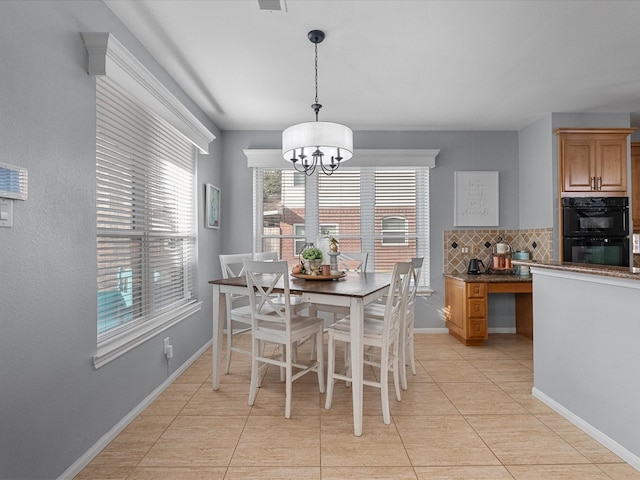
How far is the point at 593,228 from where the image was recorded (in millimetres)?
3865

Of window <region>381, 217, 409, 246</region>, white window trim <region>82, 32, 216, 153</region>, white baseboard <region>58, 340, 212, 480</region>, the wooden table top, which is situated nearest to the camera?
white baseboard <region>58, 340, 212, 480</region>

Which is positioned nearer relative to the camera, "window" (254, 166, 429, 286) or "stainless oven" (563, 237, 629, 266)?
"stainless oven" (563, 237, 629, 266)

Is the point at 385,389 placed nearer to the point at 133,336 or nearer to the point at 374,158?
the point at 133,336

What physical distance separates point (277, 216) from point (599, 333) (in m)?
3.44

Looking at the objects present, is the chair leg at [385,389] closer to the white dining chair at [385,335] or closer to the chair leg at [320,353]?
the white dining chair at [385,335]

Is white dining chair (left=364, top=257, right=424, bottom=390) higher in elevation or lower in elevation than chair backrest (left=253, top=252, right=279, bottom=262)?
lower

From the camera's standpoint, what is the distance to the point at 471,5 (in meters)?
2.14

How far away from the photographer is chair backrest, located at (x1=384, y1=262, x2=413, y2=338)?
2.26 m

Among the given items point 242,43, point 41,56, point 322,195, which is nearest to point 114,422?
point 41,56

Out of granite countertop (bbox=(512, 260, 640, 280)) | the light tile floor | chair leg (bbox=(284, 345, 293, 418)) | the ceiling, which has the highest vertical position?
A: the ceiling

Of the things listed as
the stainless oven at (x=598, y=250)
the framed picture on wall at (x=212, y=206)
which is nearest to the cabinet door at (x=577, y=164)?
the stainless oven at (x=598, y=250)

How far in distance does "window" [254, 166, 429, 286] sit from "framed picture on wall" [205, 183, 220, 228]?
52 cm

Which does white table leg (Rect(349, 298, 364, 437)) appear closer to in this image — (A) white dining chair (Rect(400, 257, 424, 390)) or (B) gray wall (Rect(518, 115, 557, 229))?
(A) white dining chair (Rect(400, 257, 424, 390))

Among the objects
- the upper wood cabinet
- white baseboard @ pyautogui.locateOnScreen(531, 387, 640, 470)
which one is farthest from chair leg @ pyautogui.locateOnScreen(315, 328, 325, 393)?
the upper wood cabinet
